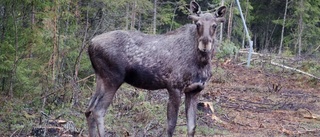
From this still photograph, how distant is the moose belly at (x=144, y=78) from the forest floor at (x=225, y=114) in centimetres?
125

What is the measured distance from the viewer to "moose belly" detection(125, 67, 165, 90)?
271 inches

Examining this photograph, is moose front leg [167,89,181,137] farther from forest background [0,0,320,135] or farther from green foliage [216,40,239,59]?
green foliage [216,40,239,59]

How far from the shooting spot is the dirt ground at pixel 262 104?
9.79 m

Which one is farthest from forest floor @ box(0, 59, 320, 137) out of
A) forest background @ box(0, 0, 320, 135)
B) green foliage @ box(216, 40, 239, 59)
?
green foliage @ box(216, 40, 239, 59)

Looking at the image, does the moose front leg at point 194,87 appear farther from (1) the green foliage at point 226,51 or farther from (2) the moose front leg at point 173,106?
(1) the green foliage at point 226,51

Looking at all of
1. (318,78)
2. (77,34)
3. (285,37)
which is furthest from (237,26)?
(77,34)

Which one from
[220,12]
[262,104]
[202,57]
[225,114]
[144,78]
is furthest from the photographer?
[262,104]

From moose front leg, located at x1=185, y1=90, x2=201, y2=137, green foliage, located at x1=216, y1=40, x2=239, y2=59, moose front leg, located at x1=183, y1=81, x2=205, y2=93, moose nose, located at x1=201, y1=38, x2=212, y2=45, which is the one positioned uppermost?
moose nose, located at x1=201, y1=38, x2=212, y2=45

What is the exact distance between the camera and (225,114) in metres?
10.9

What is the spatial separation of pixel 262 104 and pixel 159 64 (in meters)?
6.51

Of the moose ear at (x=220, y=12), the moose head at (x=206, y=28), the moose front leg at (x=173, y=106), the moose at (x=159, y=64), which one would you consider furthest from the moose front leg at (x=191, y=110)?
the moose ear at (x=220, y=12)

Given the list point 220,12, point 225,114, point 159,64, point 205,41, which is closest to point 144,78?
point 159,64

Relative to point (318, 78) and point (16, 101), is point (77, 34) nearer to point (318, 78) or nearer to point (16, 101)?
point (16, 101)

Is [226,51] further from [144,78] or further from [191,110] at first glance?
[144,78]
